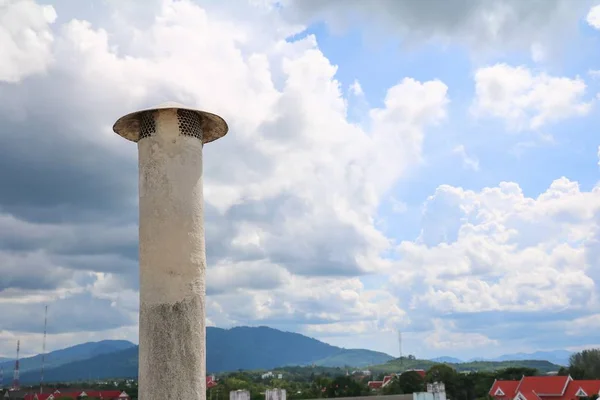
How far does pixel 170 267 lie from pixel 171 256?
0.14 metres

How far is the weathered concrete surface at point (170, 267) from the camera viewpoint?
7.81 metres

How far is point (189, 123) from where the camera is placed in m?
8.72

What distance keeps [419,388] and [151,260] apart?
53356mm

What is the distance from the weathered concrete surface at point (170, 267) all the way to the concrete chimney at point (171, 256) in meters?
0.01

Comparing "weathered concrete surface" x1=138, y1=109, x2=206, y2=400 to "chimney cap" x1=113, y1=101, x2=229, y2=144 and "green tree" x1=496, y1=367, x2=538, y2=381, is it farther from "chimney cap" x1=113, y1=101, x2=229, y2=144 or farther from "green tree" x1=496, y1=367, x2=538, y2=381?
"green tree" x1=496, y1=367, x2=538, y2=381

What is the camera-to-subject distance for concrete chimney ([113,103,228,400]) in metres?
7.82

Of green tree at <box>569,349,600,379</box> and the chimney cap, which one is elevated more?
the chimney cap

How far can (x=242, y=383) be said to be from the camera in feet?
235

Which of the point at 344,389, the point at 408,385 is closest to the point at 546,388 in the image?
the point at 408,385

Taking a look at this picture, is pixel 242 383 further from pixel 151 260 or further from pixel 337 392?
pixel 151 260

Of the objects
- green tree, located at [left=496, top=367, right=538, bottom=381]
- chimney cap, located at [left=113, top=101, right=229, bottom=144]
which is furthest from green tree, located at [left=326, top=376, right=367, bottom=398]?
chimney cap, located at [left=113, top=101, right=229, bottom=144]

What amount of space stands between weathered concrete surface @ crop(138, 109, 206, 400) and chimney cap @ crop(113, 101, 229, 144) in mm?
166

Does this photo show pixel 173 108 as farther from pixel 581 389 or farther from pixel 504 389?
pixel 504 389

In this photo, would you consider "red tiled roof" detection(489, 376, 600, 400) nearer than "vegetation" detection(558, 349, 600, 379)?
Yes
